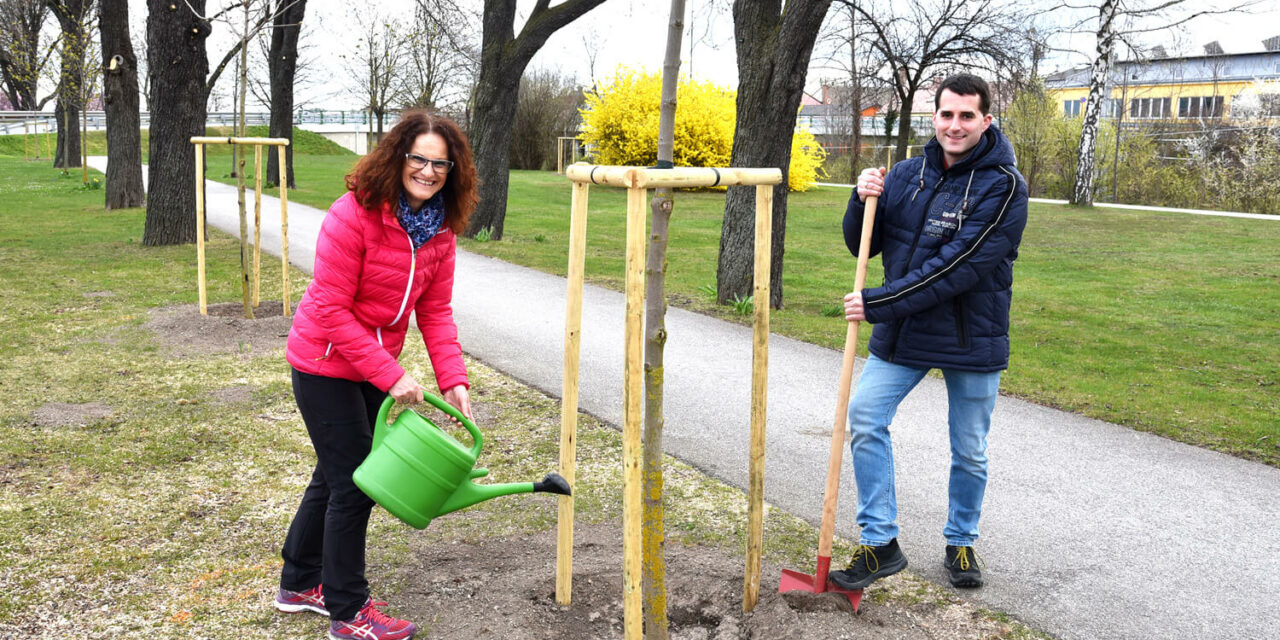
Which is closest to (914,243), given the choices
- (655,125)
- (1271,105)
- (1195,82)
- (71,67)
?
(655,125)

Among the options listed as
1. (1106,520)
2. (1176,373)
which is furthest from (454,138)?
(1176,373)

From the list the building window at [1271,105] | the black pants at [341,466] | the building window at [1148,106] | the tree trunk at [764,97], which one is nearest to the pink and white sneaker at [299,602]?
the black pants at [341,466]

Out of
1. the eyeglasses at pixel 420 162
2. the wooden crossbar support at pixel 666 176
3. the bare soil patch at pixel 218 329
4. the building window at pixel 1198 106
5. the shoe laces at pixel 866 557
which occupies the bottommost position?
the shoe laces at pixel 866 557

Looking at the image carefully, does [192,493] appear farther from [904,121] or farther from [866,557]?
[904,121]

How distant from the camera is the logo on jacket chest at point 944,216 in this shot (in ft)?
11.0

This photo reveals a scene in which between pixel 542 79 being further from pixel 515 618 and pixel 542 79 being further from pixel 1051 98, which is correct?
pixel 515 618

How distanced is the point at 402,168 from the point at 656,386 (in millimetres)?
996

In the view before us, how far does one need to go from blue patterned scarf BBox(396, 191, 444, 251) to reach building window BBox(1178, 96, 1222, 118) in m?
44.6

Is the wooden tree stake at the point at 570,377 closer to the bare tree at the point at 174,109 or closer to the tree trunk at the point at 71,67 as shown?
the bare tree at the point at 174,109

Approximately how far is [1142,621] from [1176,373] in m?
4.51

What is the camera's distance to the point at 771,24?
29.3 feet

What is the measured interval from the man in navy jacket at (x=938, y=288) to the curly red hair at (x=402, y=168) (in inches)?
52.2

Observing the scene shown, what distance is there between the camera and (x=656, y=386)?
9.70 feet

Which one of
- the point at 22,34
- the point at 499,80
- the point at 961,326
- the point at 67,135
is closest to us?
the point at 961,326
